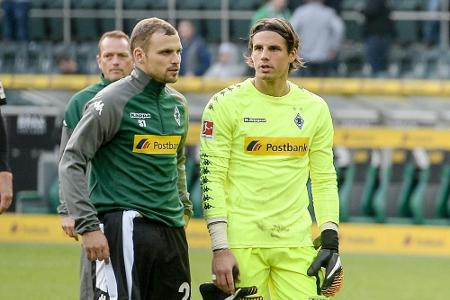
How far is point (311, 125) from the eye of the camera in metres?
8.25

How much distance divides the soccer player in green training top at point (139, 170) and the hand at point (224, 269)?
0.35 m

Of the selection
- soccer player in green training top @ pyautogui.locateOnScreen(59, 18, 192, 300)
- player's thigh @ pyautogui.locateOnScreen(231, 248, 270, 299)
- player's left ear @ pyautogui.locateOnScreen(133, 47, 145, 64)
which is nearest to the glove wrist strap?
player's thigh @ pyautogui.locateOnScreen(231, 248, 270, 299)

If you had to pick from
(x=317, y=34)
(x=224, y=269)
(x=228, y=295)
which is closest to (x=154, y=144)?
(x=224, y=269)

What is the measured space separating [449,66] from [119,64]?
14564mm

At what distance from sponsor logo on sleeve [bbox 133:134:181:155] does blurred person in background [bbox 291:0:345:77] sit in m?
13.4

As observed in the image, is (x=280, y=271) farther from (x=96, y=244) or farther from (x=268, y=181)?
(x=96, y=244)

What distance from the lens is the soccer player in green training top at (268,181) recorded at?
26.4 ft

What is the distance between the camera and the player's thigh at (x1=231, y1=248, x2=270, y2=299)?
26.3 ft

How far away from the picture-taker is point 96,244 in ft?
25.2

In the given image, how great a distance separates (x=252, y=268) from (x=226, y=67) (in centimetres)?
1490

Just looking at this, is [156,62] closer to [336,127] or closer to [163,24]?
[163,24]

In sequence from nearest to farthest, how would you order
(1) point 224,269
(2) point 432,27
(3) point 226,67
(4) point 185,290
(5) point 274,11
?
(1) point 224,269 → (4) point 185,290 → (5) point 274,11 → (3) point 226,67 → (2) point 432,27

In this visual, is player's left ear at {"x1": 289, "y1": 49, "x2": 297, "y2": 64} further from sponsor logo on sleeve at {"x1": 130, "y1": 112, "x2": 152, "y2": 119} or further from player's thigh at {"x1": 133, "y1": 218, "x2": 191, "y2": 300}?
player's thigh at {"x1": 133, "y1": 218, "x2": 191, "y2": 300}

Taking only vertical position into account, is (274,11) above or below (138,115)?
below
